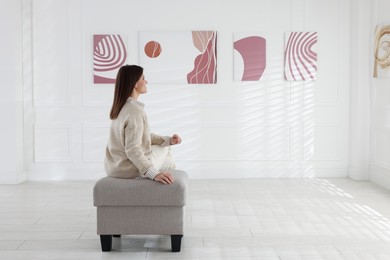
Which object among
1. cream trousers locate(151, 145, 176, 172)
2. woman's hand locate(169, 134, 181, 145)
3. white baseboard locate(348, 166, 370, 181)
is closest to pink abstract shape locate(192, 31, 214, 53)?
white baseboard locate(348, 166, 370, 181)

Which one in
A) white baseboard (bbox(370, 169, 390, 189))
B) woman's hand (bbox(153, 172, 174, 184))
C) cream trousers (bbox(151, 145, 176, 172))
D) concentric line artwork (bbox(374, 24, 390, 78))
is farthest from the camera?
white baseboard (bbox(370, 169, 390, 189))

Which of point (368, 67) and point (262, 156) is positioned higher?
point (368, 67)

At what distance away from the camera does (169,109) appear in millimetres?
8516

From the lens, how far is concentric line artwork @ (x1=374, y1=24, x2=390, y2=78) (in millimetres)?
7461

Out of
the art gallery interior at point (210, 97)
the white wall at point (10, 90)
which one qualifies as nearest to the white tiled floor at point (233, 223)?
the white wall at point (10, 90)

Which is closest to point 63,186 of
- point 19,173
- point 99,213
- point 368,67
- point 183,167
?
point 19,173

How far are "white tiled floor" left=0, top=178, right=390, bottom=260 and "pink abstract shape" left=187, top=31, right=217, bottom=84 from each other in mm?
1465

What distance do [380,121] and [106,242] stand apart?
4608 mm

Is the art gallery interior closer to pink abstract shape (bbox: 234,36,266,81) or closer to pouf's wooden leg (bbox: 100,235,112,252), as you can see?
pink abstract shape (bbox: 234,36,266,81)

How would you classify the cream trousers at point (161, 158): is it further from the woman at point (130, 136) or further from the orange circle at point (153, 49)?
the orange circle at point (153, 49)

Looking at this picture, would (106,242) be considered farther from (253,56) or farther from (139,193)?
(253,56)

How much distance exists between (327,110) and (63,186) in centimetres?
373

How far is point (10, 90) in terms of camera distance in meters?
8.02

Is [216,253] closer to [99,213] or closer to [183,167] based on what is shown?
[99,213]
